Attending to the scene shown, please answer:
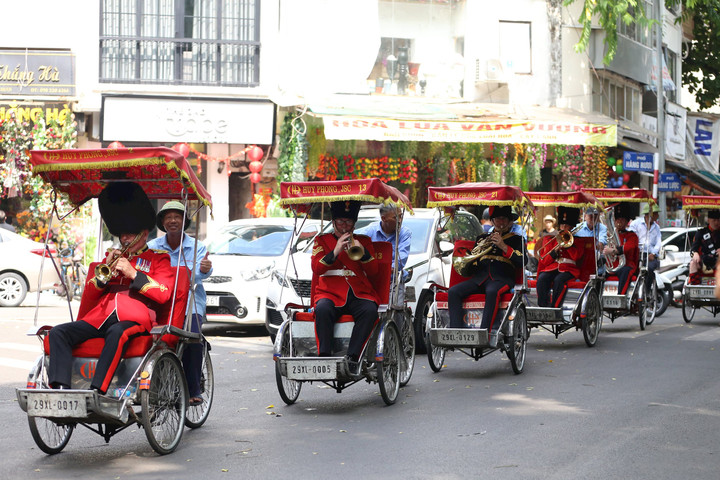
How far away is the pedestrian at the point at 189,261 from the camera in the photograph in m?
8.11

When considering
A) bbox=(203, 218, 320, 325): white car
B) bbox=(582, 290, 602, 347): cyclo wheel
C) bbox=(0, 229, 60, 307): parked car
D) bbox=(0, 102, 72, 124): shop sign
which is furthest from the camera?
bbox=(0, 102, 72, 124): shop sign

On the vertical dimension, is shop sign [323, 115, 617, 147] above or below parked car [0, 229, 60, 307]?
above

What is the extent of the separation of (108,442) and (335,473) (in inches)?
72.8

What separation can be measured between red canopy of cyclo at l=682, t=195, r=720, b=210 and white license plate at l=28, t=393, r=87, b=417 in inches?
546

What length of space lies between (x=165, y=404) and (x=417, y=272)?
255 inches

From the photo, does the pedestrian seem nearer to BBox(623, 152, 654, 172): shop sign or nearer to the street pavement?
the street pavement

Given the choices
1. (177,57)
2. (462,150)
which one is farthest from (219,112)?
(462,150)

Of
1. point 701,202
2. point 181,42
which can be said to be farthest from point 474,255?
point 181,42

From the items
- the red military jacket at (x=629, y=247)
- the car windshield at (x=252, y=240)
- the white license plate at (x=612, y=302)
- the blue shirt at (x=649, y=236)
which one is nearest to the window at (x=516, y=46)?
the blue shirt at (x=649, y=236)

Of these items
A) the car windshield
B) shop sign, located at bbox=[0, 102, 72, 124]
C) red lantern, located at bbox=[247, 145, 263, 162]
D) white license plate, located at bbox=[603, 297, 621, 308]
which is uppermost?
shop sign, located at bbox=[0, 102, 72, 124]

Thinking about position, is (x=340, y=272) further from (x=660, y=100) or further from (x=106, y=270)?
(x=660, y=100)

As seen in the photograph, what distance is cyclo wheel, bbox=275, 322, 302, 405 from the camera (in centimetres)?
930

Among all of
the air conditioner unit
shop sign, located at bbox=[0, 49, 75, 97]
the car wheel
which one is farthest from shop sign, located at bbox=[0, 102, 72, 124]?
the air conditioner unit

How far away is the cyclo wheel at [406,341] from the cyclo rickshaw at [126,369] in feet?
9.55
